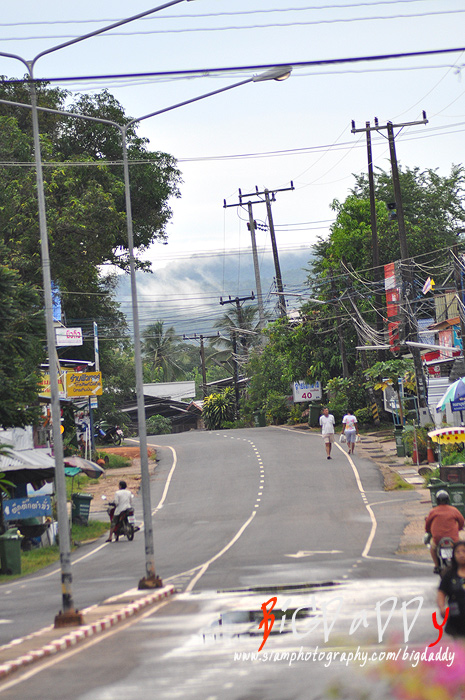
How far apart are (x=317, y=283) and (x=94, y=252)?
19.2m

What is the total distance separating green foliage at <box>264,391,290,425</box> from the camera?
60125 millimetres

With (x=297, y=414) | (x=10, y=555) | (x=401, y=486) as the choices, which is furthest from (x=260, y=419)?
(x=10, y=555)

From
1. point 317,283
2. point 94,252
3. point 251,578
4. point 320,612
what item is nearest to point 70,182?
point 94,252

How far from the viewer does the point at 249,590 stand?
14.6 m

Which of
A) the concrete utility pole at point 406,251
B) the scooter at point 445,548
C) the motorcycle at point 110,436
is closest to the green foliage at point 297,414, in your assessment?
the motorcycle at point 110,436

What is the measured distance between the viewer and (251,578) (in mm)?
16016

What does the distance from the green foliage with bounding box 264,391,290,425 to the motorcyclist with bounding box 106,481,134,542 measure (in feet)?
117

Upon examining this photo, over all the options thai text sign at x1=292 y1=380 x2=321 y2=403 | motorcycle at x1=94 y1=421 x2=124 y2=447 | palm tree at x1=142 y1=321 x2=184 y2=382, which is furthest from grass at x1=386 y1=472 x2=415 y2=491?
palm tree at x1=142 y1=321 x2=184 y2=382

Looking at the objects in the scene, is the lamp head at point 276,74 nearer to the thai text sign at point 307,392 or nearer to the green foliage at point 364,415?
the green foliage at point 364,415

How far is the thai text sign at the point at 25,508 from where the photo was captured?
2425cm

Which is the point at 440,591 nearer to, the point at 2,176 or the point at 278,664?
the point at 278,664

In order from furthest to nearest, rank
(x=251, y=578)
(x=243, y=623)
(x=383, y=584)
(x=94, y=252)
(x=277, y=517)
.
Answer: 1. (x=94, y=252)
2. (x=277, y=517)
3. (x=251, y=578)
4. (x=383, y=584)
5. (x=243, y=623)

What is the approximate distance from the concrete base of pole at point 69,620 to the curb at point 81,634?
32 centimetres

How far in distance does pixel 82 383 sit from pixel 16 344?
1599 cm
